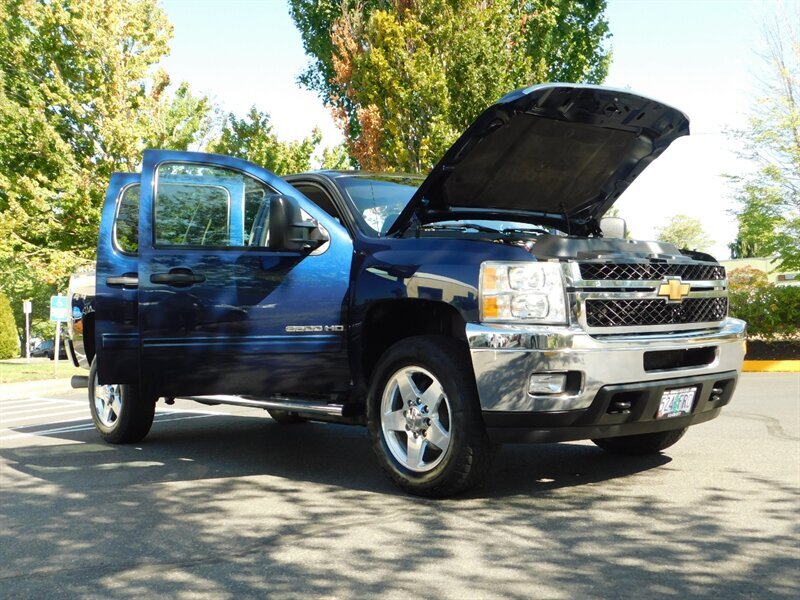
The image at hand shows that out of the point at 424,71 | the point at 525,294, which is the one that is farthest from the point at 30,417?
the point at 424,71

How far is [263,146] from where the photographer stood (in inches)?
854

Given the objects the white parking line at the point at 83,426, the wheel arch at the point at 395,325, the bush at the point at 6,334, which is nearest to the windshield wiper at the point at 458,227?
the wheel arch at the point at 395,325

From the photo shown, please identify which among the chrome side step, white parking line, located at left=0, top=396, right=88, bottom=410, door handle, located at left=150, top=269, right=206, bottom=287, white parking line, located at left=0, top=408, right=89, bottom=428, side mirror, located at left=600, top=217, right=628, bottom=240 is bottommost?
white parking line, located at left=0, top=396, right=88, bottom=410

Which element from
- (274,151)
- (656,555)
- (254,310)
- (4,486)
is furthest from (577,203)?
(274,151)

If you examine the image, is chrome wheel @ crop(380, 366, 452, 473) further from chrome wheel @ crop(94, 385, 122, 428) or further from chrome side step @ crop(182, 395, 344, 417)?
chrome wheel @ crop(94, 385, 122, 428)

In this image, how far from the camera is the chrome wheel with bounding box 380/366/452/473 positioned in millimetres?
5160

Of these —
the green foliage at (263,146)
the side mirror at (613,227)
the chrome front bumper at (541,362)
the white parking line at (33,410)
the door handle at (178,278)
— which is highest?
the green foliage at (263,146)

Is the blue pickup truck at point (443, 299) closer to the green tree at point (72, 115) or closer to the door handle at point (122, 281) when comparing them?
the door handle at point (122, 281)

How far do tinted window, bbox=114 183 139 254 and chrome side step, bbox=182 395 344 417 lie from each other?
1329 millimetres

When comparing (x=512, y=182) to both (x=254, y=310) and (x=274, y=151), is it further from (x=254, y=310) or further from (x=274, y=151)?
(x=274, y=151)

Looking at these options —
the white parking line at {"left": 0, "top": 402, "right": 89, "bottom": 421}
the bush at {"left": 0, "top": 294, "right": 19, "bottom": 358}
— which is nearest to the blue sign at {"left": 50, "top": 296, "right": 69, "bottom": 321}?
the white parking line at {"left": 0, "top": 402, "right": 89, "bottom": 421}

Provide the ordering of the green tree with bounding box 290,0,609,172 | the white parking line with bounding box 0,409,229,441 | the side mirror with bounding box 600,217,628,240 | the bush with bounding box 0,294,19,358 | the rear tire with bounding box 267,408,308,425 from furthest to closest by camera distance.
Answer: the bush with bounding box 0,294,19,358
the green tree with bounding box 290,0,609,172
the white parking line with bounding box 0,409,229,441
the rear tire with bounding box 267,408,308,425
the side mirror with bounding box 600,217,628,240

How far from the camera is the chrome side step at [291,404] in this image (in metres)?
5.73

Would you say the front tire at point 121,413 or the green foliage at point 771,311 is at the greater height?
the green foliage at point 771,311
